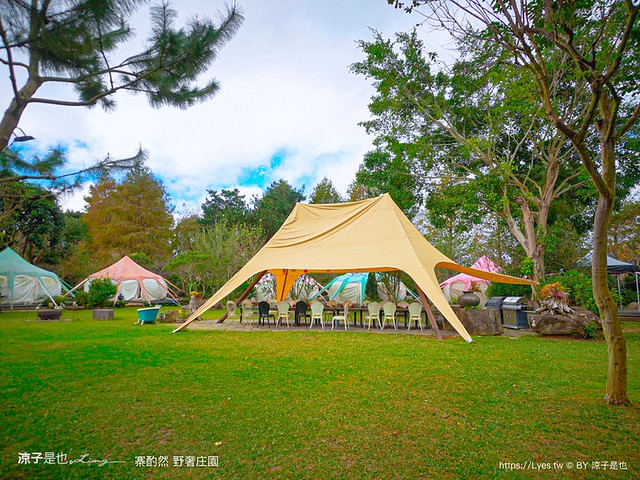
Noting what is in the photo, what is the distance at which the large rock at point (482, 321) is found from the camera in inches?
395

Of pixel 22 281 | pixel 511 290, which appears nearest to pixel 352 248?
pixel 511 290

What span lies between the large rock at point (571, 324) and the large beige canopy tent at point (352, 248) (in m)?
1.56

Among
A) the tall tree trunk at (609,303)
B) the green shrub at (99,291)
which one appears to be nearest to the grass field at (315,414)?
the tall tree trunk at (609,303)

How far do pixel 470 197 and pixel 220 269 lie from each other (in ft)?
44.4

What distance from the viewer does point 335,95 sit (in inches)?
Result: 530

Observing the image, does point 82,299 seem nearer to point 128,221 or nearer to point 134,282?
point 134,282

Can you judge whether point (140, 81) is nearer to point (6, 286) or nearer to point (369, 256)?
point (369, 256)

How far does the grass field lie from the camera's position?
288 centimetres

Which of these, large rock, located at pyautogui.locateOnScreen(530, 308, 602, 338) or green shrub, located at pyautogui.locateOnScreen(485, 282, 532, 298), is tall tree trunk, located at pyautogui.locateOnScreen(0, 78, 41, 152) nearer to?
large rock, located at pyautogui.locateOnScreen(530, 308, 602, 338)

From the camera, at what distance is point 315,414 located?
389cm

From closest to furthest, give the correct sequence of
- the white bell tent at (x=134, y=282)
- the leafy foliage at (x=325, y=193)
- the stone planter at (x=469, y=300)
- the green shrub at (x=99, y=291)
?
the stone planter at (x=469, y=300) < the green shrub at (x=99, y=291) < the white bell tent at (x=134, y=282) < the leafy foliage at (x=325, y=193)

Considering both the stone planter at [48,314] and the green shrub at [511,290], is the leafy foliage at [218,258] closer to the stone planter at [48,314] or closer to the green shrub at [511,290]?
the stone planter at [48,314]

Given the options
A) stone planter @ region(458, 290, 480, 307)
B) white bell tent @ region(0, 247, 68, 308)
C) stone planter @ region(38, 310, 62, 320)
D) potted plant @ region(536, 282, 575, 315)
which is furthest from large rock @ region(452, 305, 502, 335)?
white bell tent @ region(0, 247, 68, 308)

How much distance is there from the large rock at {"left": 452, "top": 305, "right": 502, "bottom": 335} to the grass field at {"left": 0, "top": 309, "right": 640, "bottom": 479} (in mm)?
2916
